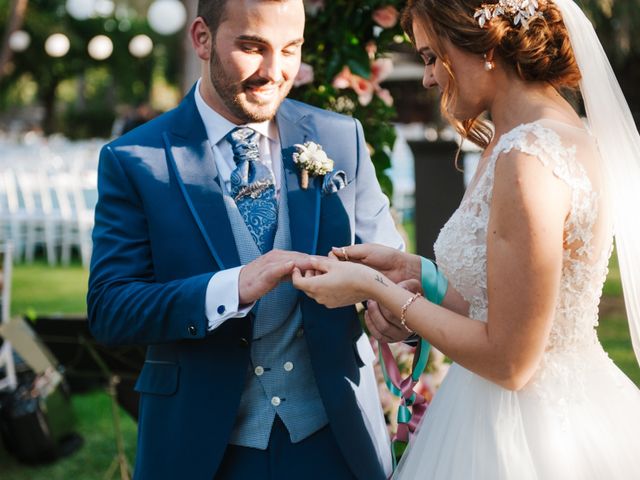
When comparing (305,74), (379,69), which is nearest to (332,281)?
(305,74)

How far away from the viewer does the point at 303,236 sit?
222cm

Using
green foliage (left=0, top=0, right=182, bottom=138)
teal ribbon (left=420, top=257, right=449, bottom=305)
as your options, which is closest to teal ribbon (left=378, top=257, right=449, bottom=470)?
teal ribbon (left=420, top=257, right=449, bottom=305)

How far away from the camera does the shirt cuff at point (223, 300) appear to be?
2018 millimetres

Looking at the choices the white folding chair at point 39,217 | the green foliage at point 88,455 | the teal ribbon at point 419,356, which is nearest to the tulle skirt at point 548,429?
the teal ribbon at point 419,356

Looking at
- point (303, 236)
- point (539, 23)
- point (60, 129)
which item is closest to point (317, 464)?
point (303, 236)

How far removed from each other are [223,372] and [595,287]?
3.17 feet

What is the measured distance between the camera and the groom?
2.09 meters

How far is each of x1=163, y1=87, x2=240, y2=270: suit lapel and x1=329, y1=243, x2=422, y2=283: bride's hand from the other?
0.33 metres

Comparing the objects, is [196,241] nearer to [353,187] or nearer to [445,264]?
[353,187]

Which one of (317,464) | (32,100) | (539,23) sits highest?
(539,23)

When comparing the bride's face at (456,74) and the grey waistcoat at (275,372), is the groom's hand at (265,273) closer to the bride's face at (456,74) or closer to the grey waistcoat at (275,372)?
the grey waistcoat at (275,372)

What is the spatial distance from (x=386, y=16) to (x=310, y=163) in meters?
1.33

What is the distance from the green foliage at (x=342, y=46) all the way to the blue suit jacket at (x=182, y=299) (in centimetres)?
122

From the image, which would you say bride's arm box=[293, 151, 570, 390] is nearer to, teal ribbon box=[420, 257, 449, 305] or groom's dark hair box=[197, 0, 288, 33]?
teal ribbon box=[420, 257, 449, 305]
